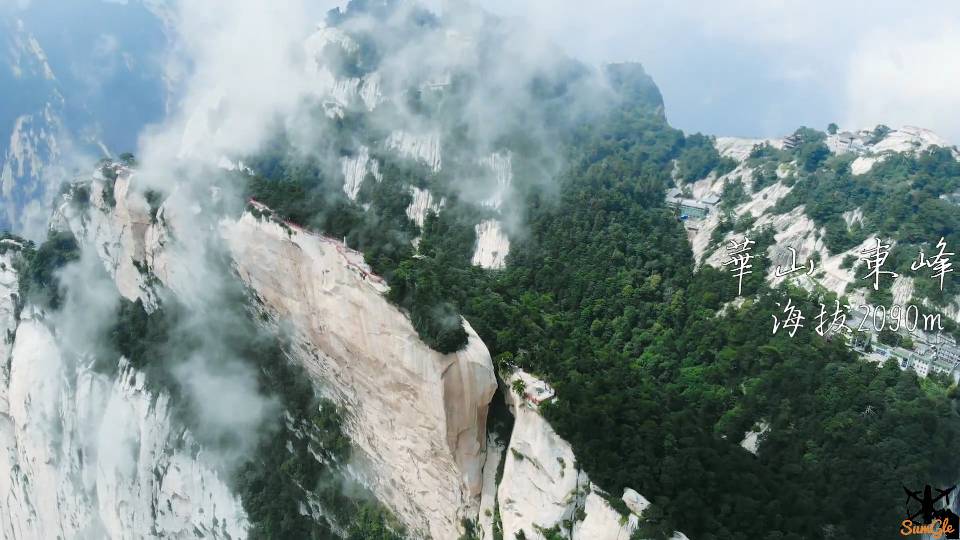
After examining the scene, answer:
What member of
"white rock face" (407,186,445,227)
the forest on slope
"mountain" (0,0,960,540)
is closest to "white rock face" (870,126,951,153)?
"mountain" (0,0,960,540)

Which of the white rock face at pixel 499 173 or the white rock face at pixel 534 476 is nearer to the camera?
the white rock face at pixel 534 476

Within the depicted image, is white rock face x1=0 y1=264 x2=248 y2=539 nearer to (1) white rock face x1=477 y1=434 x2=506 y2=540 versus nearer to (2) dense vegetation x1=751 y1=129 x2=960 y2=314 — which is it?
(1) white rock face x1=477 y1=434 x2=506 y2=540

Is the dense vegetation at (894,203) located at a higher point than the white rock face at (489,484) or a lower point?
higher

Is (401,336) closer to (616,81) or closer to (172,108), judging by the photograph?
(616,81)

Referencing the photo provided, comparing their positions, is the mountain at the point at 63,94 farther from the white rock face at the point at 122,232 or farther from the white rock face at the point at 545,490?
the white rock face at the point at 545,490

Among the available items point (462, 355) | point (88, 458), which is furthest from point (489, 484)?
point (88, 458)

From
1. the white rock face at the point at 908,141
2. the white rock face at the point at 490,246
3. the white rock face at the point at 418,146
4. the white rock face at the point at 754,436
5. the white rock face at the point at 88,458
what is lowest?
the white rock face at the point at 88,458

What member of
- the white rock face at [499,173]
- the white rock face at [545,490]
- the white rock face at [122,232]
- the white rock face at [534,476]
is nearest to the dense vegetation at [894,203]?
the white rock face at [499,173]
